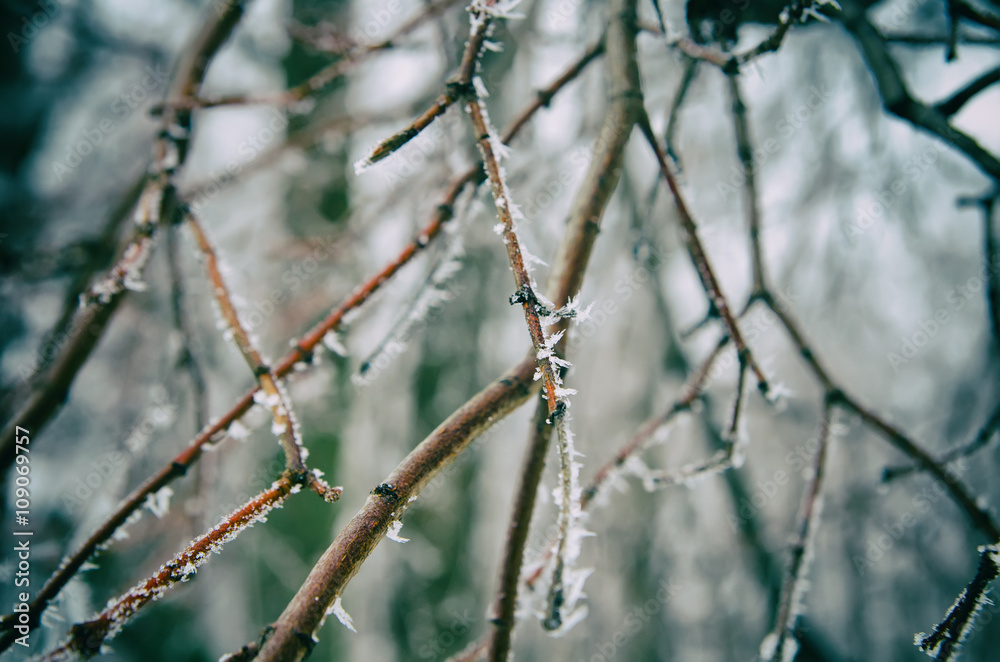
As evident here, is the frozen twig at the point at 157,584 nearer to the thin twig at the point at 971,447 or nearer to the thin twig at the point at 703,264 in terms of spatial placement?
the thin twig at the point at 703,264

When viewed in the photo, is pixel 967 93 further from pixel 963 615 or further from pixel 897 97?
pixel 963 615

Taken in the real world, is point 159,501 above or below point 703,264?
below

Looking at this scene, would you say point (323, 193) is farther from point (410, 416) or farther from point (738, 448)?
point (738, 448)

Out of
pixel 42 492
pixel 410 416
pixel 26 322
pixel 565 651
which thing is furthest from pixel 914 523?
pixel 42 492

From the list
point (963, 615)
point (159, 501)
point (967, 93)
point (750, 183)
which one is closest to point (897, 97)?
point (967, 93)

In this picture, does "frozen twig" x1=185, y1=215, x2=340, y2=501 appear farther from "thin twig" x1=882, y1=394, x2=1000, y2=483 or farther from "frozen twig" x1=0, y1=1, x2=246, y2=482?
"thin twig" x1=882, y1=394, x2=1000, y2=483

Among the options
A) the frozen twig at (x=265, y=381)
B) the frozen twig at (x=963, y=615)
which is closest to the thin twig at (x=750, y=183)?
the frozen twig at (x=963, y=615)

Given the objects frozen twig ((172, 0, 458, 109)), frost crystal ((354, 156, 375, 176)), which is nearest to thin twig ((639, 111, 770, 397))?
frost crystal ((354, 156, 375, 176))

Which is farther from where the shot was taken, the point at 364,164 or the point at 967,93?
the point at 967,93
